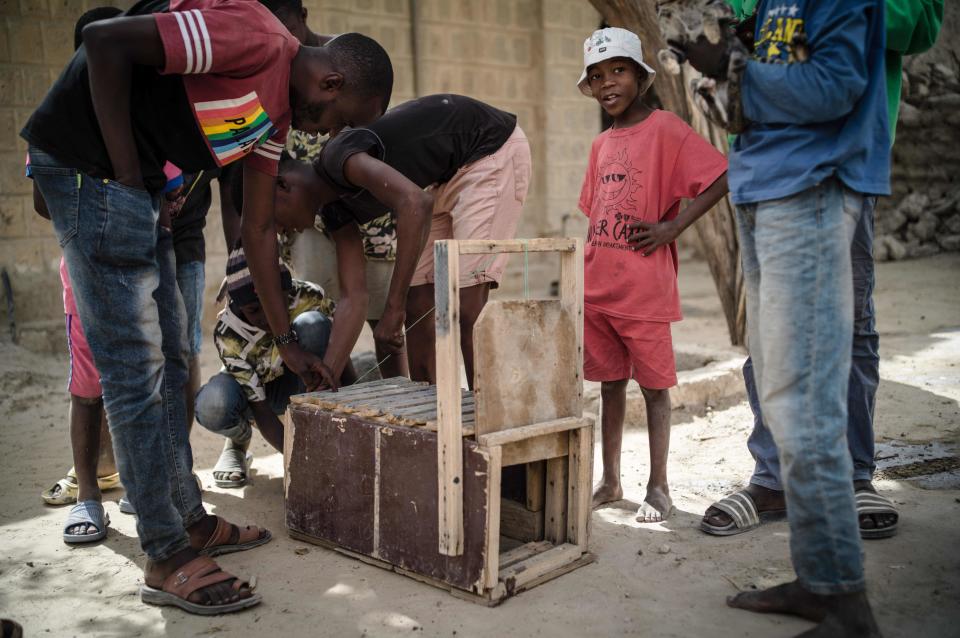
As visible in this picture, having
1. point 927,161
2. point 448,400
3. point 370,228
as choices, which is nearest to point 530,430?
point 448,400

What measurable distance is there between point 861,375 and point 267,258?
6.57 feet

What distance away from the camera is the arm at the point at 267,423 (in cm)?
334

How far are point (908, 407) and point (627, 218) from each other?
205 cm

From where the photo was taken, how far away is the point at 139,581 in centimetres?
257

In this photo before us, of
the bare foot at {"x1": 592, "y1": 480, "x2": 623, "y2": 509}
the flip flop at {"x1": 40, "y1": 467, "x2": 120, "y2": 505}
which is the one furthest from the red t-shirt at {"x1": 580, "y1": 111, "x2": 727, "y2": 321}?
the flip flop at {"x1": 40, "y1": 467, "x2": 120, "y2": 505}

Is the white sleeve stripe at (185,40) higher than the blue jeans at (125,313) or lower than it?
higher

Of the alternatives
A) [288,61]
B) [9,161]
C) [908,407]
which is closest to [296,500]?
[288,61]

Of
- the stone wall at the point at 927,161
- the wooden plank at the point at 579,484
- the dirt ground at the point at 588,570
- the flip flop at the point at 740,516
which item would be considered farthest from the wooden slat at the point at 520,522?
the stone wall at the point at 927,161

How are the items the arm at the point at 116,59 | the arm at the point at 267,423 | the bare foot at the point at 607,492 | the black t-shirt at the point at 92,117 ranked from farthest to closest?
the arm at the point at 267,423, the bare foot at the point at 607,492, the black t-shirt at the point at 92,117, the arm at the point at 116,59

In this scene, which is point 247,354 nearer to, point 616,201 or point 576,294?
point 576,294

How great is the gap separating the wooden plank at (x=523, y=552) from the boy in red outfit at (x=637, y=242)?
1.67 feet

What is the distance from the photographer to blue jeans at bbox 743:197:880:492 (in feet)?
8.62

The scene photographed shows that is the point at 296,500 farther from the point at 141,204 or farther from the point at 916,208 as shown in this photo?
the point at 916,208

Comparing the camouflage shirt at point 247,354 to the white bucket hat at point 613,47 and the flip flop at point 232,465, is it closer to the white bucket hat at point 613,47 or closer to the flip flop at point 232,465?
the flip flop at point 232,465
